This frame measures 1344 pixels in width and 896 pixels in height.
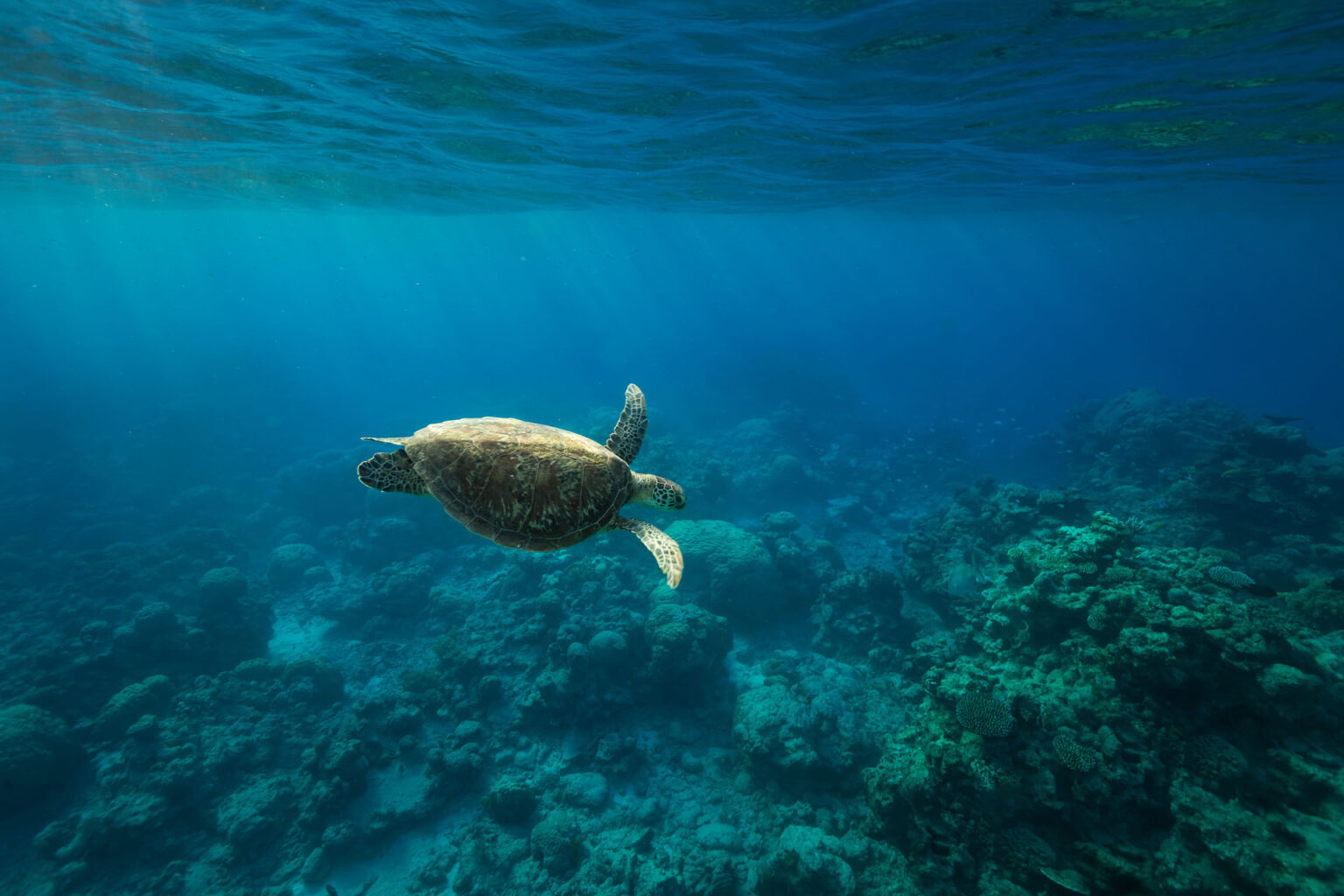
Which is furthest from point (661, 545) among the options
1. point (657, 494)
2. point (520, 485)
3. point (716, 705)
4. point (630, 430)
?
point (716, 705)

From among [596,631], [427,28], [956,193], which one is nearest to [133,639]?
[596,631]

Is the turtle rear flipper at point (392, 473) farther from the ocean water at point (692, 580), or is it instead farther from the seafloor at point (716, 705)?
the seafloor at point (716, 705)

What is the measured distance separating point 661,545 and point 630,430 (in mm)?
1587

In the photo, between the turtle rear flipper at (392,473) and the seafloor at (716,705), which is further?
the turtle rear flipper at (392,473)

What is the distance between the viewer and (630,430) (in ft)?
22.6

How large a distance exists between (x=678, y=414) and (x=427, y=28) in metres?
26.7

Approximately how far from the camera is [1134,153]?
20156 millimetres

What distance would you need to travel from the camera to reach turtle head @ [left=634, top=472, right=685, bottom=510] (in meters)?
6.65

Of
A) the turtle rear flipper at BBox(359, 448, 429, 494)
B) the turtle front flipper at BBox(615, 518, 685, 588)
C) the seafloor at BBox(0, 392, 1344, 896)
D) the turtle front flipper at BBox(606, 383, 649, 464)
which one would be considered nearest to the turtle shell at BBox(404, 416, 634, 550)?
the turtle rear flipper at BBox(359, 448, 429, 494)

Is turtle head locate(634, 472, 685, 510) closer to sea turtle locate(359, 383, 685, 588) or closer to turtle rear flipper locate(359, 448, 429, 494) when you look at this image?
sea turtle locate(359, 383, 685, 588)

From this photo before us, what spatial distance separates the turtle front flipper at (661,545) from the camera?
579 cm

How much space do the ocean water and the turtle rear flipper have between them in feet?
0.97

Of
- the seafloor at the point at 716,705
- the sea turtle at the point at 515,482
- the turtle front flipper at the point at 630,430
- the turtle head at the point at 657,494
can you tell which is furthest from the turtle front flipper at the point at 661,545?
the seafloor at the point at 716,705

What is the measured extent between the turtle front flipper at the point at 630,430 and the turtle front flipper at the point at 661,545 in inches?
34.9
